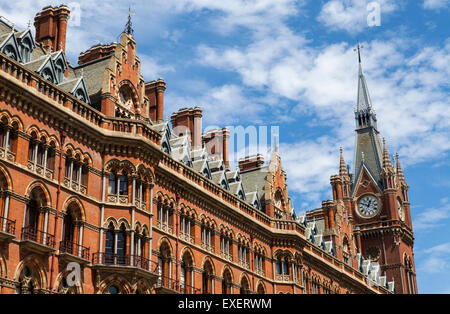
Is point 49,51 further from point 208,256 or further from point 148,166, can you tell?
point 208,256

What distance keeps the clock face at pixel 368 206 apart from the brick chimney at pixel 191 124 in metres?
50.4

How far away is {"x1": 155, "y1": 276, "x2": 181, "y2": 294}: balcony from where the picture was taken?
45469 millimetres

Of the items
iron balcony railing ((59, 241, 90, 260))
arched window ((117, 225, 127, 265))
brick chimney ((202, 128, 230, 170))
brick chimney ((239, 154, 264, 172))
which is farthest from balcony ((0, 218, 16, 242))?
brick chimney ((239, 154, 264, 172))

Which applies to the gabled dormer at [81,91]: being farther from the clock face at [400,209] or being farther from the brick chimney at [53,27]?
the clock face at [400,209]

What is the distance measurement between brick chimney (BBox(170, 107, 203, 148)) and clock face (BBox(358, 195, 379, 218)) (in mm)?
50436

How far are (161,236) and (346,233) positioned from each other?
4455cm

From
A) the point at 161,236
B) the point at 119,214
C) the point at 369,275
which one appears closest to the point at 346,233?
the point at 369,275

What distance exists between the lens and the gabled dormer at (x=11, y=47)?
133 feet

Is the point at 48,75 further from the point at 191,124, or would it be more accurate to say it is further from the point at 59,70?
the point at 191,124

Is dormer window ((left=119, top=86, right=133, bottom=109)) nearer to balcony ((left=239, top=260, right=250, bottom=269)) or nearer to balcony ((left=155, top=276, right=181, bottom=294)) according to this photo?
balcony ((left=155, top=276, right=181, bottom=294))

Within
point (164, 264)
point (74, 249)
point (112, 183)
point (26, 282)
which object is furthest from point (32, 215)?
point (164, 264)

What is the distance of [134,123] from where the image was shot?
45.0m

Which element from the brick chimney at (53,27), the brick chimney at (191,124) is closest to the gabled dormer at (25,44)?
the brick chimney at (53,27)

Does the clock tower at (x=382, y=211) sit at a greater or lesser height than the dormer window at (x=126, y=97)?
greater
